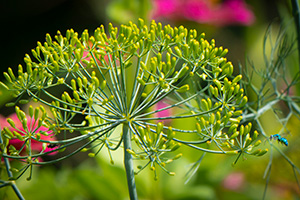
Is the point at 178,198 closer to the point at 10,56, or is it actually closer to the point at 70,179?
the point at 70,179

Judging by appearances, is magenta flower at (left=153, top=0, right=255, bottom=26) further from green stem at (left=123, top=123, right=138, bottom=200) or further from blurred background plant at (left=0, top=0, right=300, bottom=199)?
green stem at (left=123, top=123, right=138, bottom=200)

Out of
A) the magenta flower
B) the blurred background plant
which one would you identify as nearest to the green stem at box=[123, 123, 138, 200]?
the blurred background plant

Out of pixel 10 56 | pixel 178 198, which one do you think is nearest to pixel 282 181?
pixel 178 198

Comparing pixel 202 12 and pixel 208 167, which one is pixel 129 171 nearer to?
pixel 208 167

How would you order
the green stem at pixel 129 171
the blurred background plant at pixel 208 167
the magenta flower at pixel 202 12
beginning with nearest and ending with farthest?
1. the green stem at pixel 129 171
2. the blurred background plant at pixel 208 167
3. the magenta flower at pixel 202 12

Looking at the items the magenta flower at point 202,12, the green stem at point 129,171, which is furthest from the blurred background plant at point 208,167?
the green stem at point 129,171

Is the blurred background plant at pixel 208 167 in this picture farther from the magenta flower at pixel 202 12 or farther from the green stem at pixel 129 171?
the green stem at pixel 129 171

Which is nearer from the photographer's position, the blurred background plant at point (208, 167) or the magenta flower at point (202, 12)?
the blurred background plant at point (208, 167)

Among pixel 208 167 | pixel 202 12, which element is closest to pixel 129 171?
pixel 208 167
